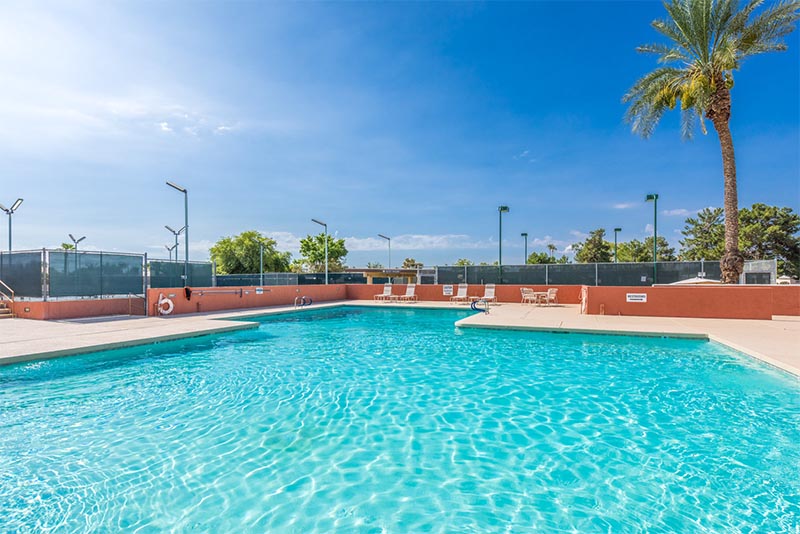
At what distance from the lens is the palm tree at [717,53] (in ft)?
40.3

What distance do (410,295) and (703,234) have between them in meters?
49.0

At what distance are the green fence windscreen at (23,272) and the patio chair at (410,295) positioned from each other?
14.5 meters

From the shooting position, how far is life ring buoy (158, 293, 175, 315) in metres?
14.2

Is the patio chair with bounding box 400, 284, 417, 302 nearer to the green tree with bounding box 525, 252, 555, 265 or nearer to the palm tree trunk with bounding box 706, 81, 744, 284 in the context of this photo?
the palm tree trunk with bounding box 706, 81, 744, 284

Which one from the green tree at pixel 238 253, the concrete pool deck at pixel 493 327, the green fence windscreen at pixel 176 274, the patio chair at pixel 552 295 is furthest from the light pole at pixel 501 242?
the green tree at pixel 238 253

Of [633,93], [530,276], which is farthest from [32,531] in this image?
[530,276]

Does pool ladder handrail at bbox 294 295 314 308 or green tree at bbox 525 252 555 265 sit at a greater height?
green tree at bbox 525 252 555 265

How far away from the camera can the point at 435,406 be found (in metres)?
5.48

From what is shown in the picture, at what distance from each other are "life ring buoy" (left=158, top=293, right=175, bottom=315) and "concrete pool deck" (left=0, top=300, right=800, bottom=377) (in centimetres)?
81

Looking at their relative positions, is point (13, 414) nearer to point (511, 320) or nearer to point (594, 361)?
point (594, 361)

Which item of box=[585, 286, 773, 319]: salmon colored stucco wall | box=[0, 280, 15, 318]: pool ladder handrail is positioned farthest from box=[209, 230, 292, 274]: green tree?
box=[585, 286, 773, 319]: salmon colored stucco wall

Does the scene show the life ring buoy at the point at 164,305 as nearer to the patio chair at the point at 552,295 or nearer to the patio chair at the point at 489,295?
the patio chair at the point at 489,295

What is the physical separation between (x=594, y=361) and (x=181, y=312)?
14.1 meters

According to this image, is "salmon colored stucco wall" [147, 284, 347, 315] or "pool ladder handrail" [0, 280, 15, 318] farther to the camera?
"salmon colored stucco wall" [147, 284, 347, 315]
